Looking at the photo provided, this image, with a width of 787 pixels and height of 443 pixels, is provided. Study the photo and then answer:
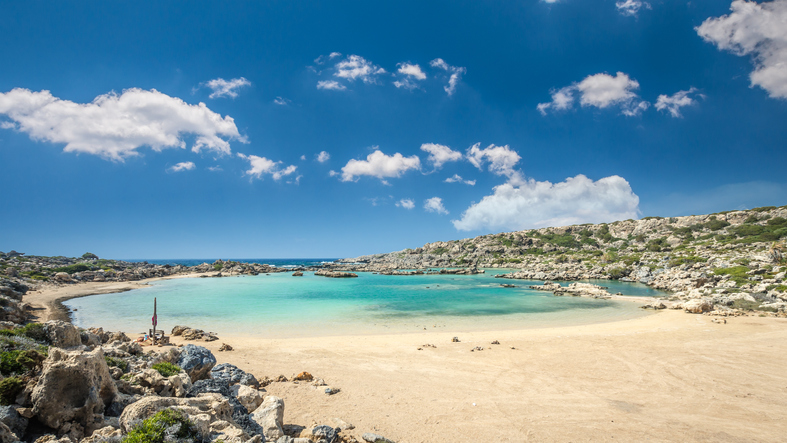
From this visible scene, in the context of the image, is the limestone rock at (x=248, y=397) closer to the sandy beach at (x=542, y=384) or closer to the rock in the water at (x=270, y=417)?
the rock in the water at (x=270, y=417)

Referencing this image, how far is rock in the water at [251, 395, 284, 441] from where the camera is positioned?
6238 mm

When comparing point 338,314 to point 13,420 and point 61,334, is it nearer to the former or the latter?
point 61,334

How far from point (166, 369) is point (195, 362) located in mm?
813

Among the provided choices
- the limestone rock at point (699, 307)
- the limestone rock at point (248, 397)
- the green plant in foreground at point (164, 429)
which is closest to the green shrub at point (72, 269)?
the limestone rock at point (248, 397)

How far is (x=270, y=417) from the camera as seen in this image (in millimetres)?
6531

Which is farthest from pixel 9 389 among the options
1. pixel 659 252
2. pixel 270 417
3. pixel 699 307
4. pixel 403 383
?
pixel 659 252

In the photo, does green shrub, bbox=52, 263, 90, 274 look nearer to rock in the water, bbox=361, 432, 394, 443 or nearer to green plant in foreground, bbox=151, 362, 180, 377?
green plant in foreground, bbox=151, 362, 180, 377

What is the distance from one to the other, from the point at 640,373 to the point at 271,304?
30.9 meters

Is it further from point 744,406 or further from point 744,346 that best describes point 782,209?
point 744,406

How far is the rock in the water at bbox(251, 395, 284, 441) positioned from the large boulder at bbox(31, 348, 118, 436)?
2614mm

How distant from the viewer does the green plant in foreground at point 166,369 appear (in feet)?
25.0

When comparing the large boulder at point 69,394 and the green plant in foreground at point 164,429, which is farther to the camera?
the large boulder at point 69,394

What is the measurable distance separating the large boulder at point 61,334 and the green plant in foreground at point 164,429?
6422mm

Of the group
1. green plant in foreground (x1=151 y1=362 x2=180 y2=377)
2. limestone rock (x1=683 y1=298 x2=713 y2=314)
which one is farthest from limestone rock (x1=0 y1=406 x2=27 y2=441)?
limestone rock (x1=683 y1=298 x2=713 y2=314)
